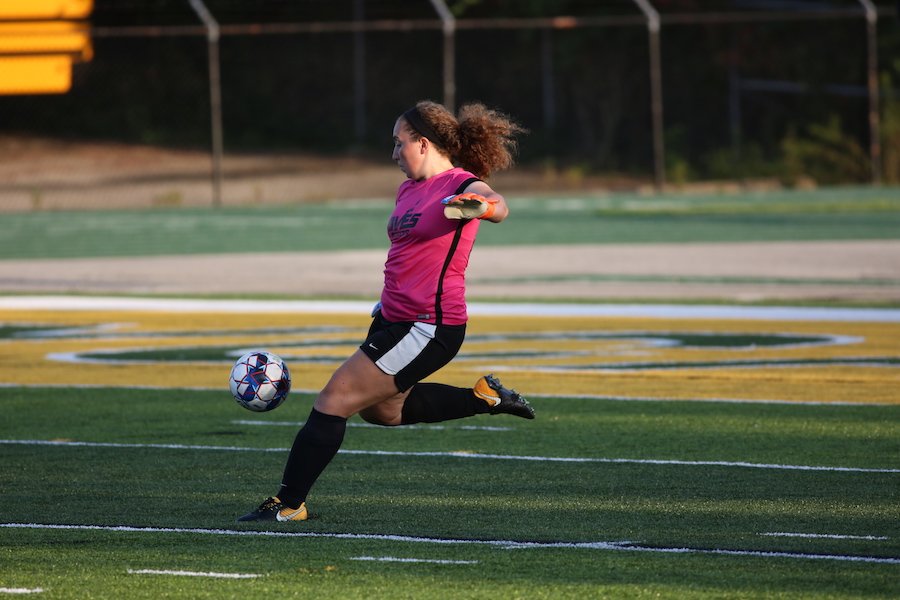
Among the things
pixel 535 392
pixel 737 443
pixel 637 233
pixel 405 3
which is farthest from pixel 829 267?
pixel 405 3

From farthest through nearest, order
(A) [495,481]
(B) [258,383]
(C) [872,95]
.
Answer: (C) [872,95] → (A) [495,481] → (B) [258,383]

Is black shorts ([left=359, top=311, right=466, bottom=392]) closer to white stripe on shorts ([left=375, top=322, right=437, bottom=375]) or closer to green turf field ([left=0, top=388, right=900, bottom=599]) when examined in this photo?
white stripe on shorts ([left=375, top=322, right=437, bottom=375])

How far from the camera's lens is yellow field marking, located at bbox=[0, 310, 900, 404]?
395 inches

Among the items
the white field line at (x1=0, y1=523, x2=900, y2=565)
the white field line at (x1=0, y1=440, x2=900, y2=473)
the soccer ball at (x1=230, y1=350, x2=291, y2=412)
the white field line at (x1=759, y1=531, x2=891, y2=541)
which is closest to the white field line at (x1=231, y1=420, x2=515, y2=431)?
the white field line at (x1=0, y1=440, x2=900, y2=473)

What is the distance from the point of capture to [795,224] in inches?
935

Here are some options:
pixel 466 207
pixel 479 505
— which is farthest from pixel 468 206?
pixel 479 505

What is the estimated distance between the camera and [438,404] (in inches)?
260

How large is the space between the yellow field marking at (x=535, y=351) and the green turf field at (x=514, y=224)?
8.03m

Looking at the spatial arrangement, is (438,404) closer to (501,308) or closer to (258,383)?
(258,383)

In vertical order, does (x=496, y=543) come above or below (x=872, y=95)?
below

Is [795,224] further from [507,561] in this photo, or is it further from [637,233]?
[507,561]

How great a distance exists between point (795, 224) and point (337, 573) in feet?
64.2

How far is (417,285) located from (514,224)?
62.3 feet

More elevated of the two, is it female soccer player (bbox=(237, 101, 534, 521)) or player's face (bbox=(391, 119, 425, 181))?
player's face (bbox=(391, 119, 425, 181))
